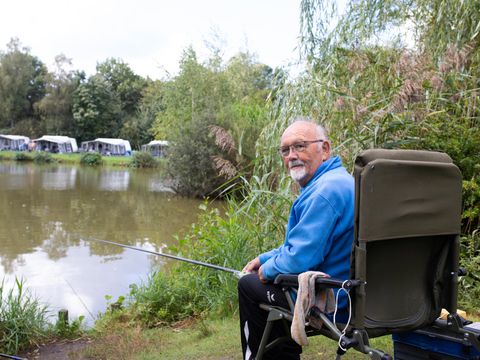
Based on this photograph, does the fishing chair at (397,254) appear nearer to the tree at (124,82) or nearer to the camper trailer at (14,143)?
the camper trailer at (14,143)

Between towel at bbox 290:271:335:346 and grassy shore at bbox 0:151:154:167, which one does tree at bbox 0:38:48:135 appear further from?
towel at bbox 290:271:335:346

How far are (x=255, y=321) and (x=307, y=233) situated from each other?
53 cm

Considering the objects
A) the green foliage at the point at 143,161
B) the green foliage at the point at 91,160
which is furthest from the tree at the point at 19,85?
the green foliage at the point at 143,161

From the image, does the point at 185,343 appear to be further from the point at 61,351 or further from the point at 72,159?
the point at 72,159

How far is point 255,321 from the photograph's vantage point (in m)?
2.17

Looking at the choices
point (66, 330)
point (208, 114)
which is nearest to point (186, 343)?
point (66, 330)

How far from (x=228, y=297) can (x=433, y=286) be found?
2.57 m

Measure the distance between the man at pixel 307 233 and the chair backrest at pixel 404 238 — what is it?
0.18m

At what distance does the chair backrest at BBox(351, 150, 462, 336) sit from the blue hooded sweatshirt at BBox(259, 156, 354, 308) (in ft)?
0.60

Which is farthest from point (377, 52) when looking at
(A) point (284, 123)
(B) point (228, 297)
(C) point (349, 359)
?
(C) point (349, 359)

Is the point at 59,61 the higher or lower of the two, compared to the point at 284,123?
higher

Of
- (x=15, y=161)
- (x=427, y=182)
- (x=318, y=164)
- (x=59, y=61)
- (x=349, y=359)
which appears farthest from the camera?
(x=59, y=61)

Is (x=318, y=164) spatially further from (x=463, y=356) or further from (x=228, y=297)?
(x=228, y=297)

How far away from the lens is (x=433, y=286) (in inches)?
76.8
